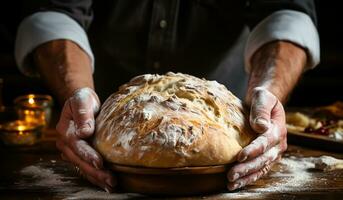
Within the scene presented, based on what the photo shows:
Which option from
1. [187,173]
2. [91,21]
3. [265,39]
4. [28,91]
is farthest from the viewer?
[28,91]

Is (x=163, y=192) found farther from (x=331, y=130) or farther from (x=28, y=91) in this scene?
(x=28, y=91)

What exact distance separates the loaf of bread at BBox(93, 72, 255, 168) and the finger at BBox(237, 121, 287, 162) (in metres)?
0.02

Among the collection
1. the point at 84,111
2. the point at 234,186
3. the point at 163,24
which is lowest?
the point at 234,186

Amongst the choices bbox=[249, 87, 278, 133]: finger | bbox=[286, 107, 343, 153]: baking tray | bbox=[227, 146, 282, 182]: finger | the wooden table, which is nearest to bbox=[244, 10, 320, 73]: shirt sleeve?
bbox=[286, 107, 343, 153]: baking tray

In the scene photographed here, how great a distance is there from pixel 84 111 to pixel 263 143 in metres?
0.45

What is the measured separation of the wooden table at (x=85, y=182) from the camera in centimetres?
150

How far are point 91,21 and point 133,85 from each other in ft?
2.40

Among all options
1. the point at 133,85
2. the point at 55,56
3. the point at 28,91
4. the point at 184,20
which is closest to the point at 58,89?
the point at 55,56

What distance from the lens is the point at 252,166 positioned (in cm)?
149

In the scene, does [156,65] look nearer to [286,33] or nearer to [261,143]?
[286,33]

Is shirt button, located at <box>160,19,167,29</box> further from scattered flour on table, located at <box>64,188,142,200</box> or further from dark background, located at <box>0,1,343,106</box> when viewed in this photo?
dark background, located at <box>0,1,343,106</box>

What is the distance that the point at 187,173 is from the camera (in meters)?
1.40

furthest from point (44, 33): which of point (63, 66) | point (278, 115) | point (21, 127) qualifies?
point (278, 115)

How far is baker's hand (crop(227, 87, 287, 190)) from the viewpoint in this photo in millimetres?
1466
